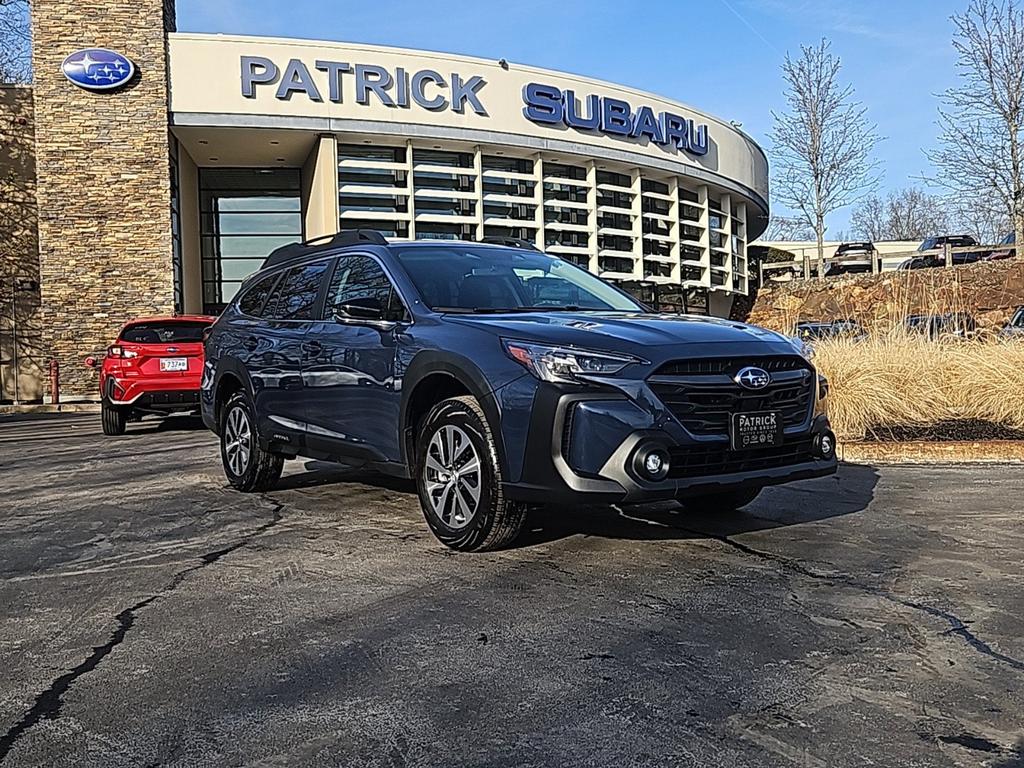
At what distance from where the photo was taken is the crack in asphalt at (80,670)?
3.03m

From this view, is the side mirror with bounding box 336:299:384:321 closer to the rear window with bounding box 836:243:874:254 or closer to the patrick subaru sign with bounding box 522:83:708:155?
the patrick subaru sign with bounding box 522:83:708:155

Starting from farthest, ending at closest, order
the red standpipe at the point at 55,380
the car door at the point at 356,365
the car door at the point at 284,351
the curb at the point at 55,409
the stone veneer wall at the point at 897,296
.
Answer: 1. the red standpipe at the point at 55,380
2. the curb at the point at 55,409
3. the stone veneer wall at the point at 897,296
4. the car door at the point at 284,351
5. the car door at the point at 356,365

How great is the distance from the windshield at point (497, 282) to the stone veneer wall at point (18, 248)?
19.7 meters

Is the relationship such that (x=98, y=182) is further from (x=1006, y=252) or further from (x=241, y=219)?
(x=1006, y=252)

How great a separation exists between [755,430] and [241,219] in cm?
2548

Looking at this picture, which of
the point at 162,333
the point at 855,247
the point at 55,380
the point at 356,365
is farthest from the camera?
the point at 855,247

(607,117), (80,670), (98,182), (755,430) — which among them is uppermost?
(607,117)

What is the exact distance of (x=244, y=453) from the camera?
762 cm

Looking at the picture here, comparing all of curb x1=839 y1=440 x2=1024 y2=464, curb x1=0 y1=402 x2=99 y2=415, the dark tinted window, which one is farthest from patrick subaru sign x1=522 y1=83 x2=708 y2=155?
the dark tinted window

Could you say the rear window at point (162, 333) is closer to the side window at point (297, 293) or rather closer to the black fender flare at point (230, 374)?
the black fender flare at point (230, 374)

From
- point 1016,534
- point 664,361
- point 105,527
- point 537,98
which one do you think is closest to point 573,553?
point 664,361

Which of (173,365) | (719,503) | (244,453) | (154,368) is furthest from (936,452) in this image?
(154,368)

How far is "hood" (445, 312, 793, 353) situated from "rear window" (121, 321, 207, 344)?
8389 mm

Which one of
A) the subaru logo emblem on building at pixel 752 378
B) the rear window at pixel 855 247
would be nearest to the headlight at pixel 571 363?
the subaru logo emblem on building at pixel 752 378
